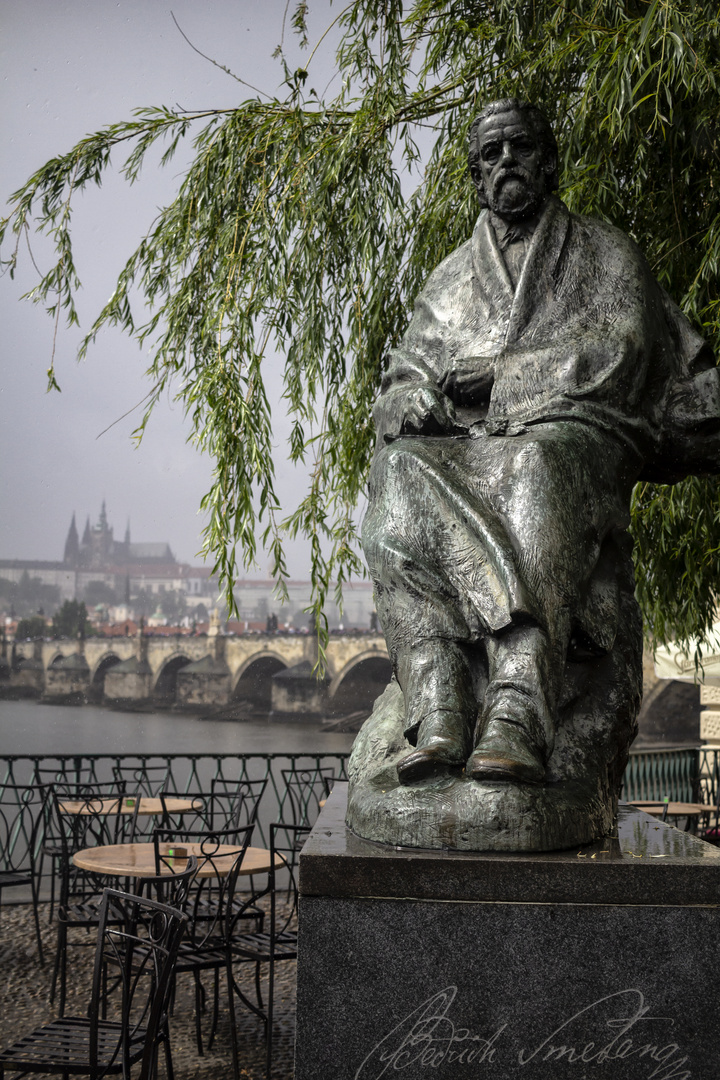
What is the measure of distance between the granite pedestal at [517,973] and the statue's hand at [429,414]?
96 cm

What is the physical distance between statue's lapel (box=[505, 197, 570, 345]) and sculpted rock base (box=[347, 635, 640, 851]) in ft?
2.51

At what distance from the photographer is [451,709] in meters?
1.96

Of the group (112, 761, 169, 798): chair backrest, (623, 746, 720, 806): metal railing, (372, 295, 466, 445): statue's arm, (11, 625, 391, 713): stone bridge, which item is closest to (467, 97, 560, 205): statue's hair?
(372, 295, 466, 445): statue's arm

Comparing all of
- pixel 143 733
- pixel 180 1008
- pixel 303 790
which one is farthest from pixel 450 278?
pixel 143 733

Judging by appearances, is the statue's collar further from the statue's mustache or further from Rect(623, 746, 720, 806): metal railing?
Rect(623, 746, 720, 806): metal railing

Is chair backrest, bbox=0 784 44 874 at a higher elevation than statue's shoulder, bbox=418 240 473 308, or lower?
lower

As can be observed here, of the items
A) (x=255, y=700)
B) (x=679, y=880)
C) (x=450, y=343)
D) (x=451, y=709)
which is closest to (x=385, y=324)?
(x=450, y=343)

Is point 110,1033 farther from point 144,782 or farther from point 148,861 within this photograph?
point 144,782

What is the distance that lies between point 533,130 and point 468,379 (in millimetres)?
590

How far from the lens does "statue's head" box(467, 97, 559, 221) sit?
8.01 ft

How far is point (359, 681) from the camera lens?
31938mm

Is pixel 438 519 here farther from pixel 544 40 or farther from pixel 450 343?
pixel 544 40

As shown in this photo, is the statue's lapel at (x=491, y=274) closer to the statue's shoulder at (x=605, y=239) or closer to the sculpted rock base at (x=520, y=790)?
the statue's shoulder at (x=605, y=239)
